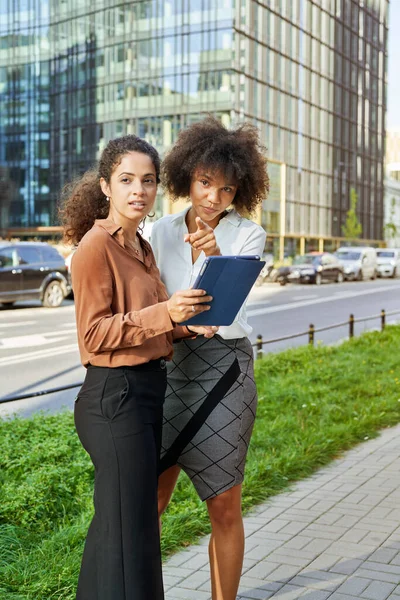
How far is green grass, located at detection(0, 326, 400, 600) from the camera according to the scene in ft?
13.0

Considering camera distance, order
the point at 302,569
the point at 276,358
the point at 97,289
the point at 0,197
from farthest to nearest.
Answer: the point at 0,197, the point at 276,358, the point at 302,569, the point at 97,289

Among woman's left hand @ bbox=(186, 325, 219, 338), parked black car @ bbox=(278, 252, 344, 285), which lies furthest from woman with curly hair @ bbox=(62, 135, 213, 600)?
parked black car @ bbox=(278, 252, 344, 285)

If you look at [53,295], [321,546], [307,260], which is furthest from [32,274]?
[307,260]

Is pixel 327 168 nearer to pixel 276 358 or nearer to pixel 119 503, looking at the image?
pixel 276 358

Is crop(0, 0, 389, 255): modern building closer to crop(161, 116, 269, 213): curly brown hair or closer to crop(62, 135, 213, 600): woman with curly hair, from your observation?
crop(161, 116, 269, 213): curly brown hair

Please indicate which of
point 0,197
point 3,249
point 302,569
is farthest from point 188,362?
point 0,197

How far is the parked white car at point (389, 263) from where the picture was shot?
162 ft

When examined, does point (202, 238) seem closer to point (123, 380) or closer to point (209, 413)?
point (123, 380)

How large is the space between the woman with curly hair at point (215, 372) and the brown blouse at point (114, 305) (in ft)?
1.31

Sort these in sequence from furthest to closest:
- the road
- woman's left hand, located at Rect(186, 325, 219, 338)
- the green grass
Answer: the road < the green grass < woman's left hand, located at Rect(186, 325, 219, 338)

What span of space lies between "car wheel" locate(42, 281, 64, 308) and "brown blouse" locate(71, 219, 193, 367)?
20353 mm

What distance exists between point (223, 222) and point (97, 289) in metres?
0.77

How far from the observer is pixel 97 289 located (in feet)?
8.27

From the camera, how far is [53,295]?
22891 mm
